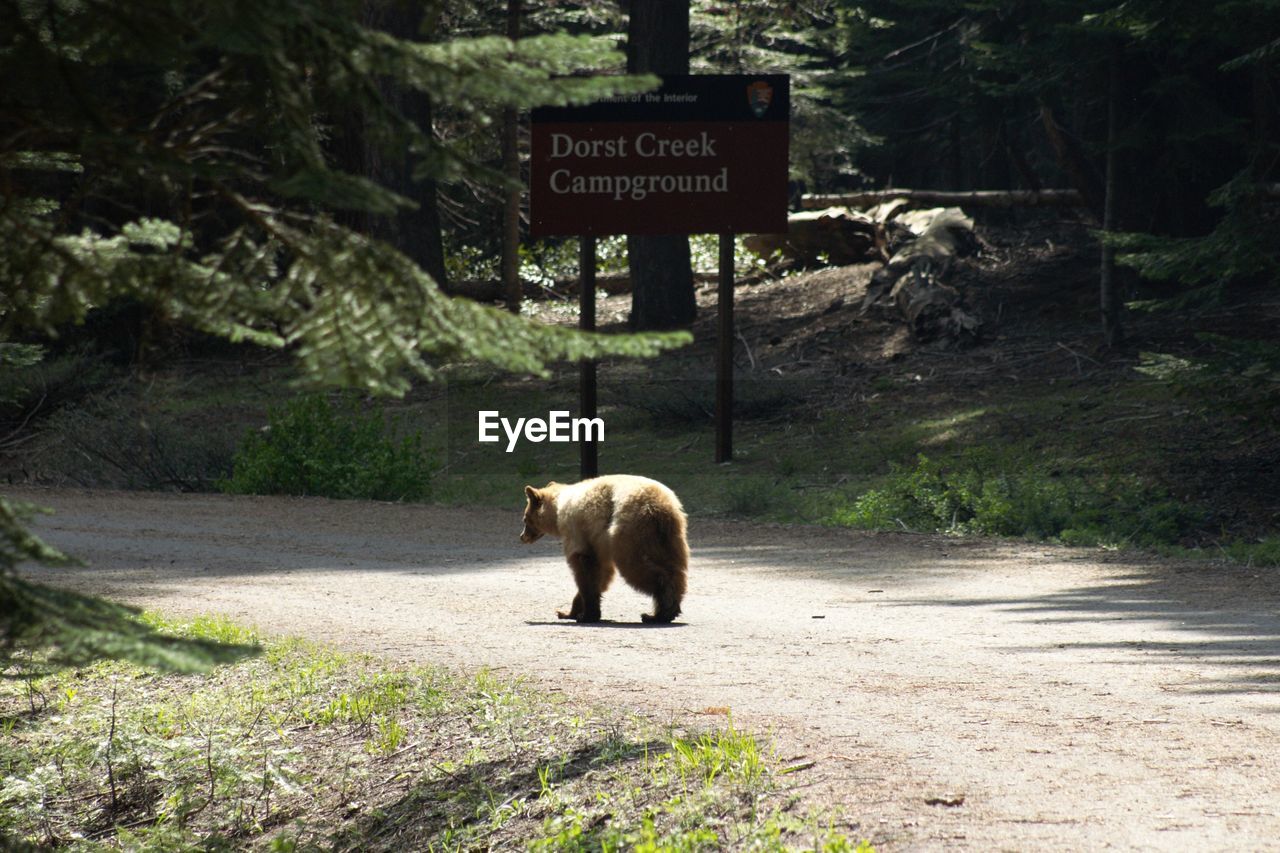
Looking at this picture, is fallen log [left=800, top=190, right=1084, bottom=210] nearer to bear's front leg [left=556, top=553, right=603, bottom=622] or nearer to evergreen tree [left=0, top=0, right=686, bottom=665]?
bear's front leg [left=556, top=553, right=603, bottom=622]

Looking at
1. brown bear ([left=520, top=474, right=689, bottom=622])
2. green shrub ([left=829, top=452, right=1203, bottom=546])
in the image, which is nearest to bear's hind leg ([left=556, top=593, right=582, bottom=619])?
brown bear ([left=520, top=474, right=689, bottom=622])

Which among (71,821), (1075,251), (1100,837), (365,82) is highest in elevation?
(1075,251)

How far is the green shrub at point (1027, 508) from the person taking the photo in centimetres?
1482

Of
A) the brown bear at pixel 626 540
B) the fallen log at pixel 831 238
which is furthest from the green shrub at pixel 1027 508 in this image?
the fallen log at pixel 831 238

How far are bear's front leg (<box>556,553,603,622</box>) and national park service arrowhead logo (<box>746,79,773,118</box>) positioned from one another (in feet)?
35.6

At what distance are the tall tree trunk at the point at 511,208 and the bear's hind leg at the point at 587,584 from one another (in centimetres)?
1920

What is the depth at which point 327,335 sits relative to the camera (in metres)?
3.58

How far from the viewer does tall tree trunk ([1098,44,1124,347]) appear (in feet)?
69.6

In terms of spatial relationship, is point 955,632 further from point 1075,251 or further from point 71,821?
point 1075,251

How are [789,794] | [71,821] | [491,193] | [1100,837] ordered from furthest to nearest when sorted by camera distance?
[491,193]
[71,821]
[789,794]
[1100,837]

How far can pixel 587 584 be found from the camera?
368 inches

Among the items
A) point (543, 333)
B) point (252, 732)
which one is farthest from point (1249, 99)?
point (543, 333)

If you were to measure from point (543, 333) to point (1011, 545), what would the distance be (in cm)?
1112

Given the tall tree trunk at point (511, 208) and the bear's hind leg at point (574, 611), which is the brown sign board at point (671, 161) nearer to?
the tall tree trunk at point (511, 208)
